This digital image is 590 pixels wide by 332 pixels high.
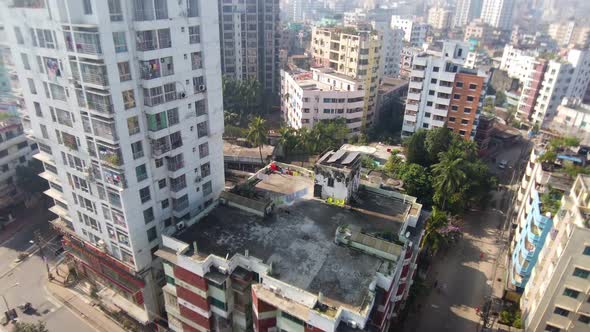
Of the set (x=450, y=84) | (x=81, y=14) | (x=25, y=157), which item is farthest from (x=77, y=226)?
(x=450, y=84)

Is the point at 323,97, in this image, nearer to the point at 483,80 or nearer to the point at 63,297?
the point at 483,80

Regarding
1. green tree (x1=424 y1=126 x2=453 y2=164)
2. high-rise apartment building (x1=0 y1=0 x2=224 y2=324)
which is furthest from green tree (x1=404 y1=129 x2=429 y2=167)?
high-rise apartment building (x1=0 y1=0 x2=224 y2=324)

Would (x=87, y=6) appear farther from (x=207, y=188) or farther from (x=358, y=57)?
(x=358, y=57)

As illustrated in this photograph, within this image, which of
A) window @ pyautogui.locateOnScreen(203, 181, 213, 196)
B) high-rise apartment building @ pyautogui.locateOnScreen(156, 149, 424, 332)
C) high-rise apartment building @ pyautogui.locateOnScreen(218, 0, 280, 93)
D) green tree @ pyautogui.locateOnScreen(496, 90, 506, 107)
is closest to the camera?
high-rise apartment building @ pyautogui.locateOnScreen(156, 149, 424, 332)

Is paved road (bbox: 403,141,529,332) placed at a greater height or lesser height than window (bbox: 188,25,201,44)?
lesser

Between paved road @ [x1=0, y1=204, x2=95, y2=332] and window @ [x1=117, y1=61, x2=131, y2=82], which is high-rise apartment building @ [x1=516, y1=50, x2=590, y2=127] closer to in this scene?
window @ [x1=117, y1=61, x2=131, y2=82]

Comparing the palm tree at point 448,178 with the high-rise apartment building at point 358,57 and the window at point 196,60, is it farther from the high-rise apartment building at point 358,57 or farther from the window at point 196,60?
the window at point 196,60
